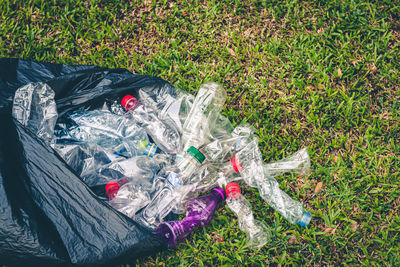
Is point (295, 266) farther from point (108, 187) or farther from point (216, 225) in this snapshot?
point (108, 187)

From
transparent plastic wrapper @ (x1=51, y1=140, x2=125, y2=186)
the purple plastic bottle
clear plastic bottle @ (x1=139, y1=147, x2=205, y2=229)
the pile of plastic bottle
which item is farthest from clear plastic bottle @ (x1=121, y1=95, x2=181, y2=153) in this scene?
the purple plastic bottle

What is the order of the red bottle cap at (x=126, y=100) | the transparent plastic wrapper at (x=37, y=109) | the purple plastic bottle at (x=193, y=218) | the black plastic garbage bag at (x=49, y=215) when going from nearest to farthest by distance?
the black plastic garbage bag at (x=49, y=215), the transparent plastic wrapper at (x=37, y=109), the purple plastic bottle at (x=193, y=218), the red bottle cap at (x=126, y=100)

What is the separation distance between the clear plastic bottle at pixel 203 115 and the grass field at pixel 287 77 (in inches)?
4.0

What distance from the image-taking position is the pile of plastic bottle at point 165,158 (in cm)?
161

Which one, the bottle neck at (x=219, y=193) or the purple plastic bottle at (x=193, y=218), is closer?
the purple plastic bottle at (x=193, y=218)

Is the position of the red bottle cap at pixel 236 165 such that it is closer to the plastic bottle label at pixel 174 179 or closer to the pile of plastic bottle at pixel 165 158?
the pile of plastic bottle at pixel 165 158

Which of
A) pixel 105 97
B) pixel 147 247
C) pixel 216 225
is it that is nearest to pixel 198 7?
pixel 105 97

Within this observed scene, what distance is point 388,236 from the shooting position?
1.73 meters

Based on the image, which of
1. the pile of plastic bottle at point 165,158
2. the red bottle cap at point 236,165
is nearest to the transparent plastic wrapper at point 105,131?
the pile of plastic bottle at point 165,158

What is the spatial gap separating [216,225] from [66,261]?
883 millimetres

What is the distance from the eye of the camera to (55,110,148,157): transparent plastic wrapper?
1758mm

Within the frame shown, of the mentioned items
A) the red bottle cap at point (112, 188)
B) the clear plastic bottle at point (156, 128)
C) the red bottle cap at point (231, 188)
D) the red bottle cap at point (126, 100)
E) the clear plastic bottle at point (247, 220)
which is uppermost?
the red bottle cap at point (126, 100)

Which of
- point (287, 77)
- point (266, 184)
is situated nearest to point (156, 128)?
point (266, 184)

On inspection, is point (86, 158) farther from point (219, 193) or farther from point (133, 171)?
point (219, 193)
